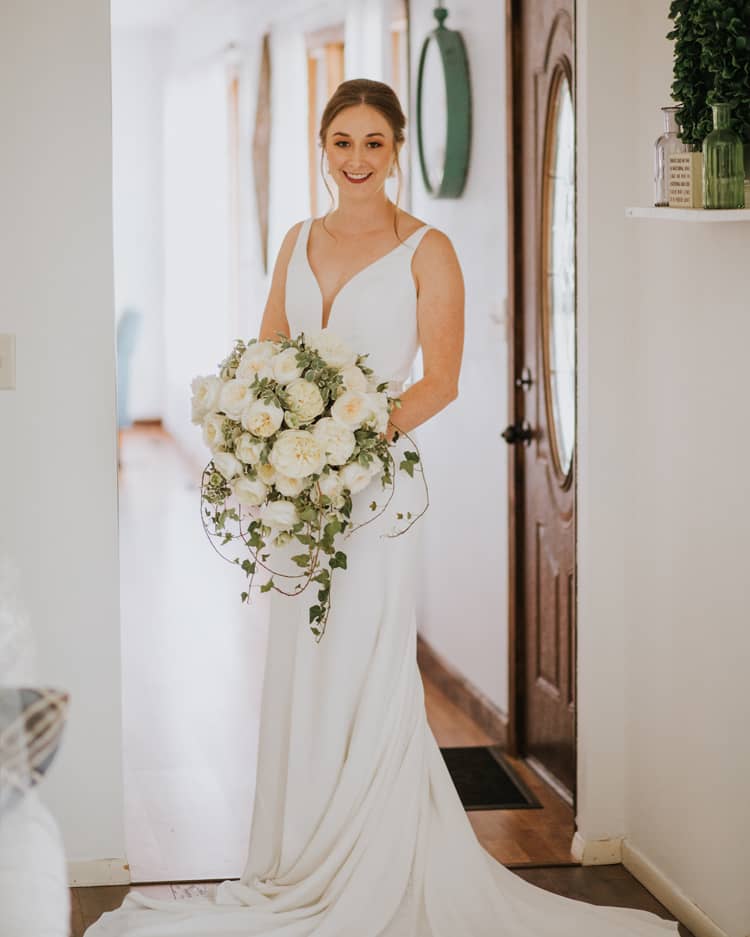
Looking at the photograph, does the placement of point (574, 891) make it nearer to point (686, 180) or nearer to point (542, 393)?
point (542, 393)

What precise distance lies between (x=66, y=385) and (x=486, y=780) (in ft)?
5.74

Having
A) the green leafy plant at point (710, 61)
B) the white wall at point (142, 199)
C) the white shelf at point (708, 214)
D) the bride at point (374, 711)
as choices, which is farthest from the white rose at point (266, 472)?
the white wall at point (142, 199)

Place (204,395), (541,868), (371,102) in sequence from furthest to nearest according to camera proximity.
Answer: (541,868) → (371,102) → (204,395)

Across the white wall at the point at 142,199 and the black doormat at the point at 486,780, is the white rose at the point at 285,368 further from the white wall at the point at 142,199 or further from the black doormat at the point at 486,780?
the white wall at the point at 142,199

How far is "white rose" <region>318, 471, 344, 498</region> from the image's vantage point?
2.79 m

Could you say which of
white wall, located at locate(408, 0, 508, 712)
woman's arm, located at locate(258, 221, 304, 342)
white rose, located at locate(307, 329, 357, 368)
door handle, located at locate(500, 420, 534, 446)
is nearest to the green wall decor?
white wall, located at locate(408, 0, 508, 712)

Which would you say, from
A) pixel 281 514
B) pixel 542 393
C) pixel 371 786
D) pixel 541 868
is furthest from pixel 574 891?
pixel 542 393

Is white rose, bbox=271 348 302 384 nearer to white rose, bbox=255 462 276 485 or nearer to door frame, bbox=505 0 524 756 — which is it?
white rose, bbox=255 462 276 485

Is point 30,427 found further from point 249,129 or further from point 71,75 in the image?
point 249,129

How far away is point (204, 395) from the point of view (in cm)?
288

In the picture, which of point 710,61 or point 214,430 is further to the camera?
point 214,430

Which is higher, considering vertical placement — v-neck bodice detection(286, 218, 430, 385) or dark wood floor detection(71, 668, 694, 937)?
v-neck bodice detection(286, 218, 430, 385)

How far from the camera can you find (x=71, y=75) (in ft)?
10.6

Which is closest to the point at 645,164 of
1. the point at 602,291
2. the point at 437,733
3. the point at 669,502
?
the point at 602,291
